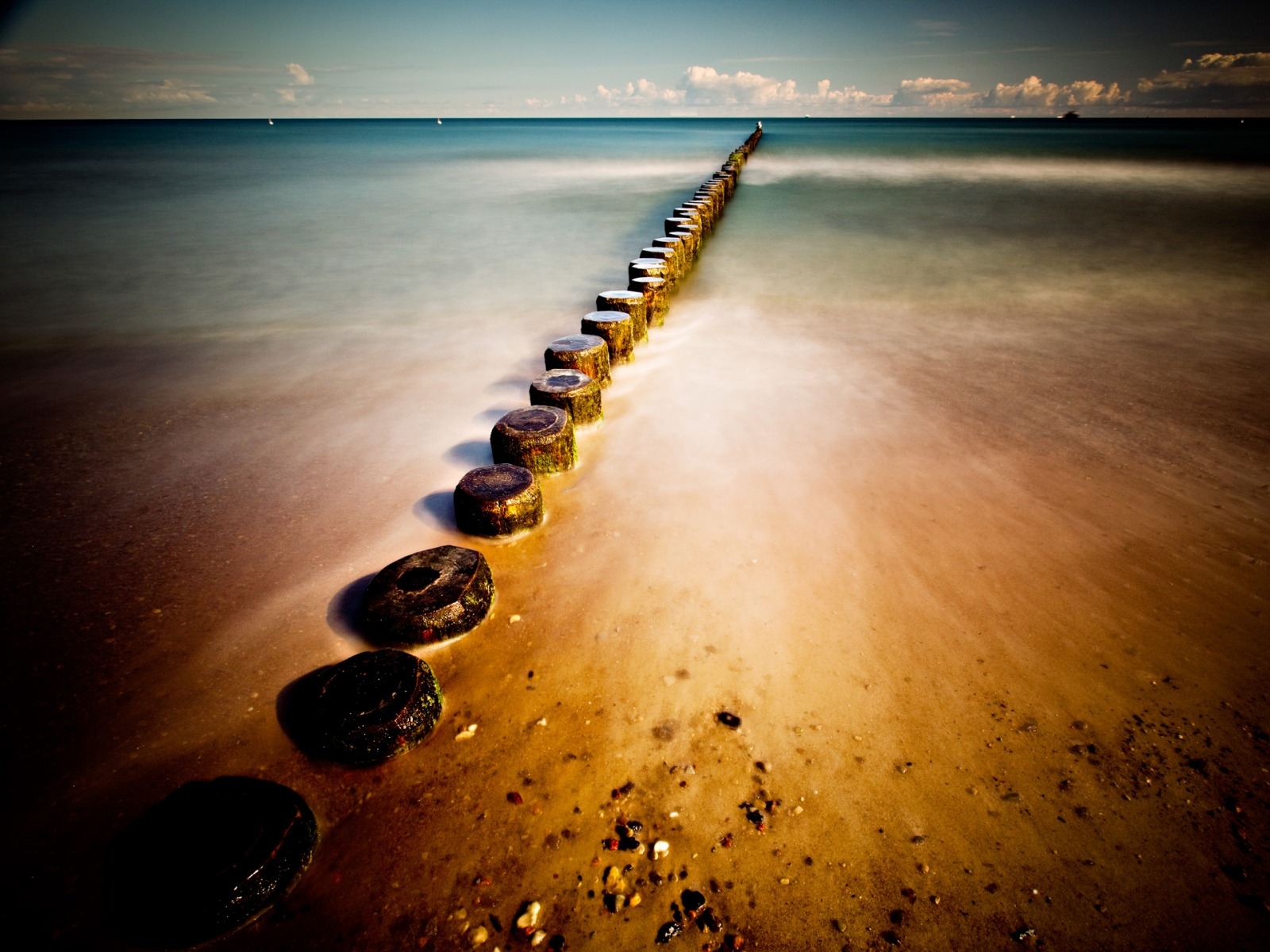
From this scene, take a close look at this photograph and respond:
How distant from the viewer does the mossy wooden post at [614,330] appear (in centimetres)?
559

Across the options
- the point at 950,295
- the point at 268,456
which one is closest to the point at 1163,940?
the point at 268,456

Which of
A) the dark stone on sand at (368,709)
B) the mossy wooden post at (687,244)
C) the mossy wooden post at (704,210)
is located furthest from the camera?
the mossy wooden post at (704,210)

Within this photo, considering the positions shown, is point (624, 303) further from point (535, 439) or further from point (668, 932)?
point (668, 932)

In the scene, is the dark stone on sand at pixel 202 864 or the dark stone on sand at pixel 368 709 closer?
the dark stone on sand at pixel 202 864

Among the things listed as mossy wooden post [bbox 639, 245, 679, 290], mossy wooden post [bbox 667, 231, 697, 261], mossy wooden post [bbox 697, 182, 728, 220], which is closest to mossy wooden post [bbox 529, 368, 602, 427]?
mossy wooden post [bbox 639, 245, 679, 290]

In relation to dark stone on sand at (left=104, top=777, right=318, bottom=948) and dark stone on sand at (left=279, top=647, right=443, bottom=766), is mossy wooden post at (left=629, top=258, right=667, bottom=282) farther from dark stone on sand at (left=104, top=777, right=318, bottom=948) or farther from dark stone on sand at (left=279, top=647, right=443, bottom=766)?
dark stone on sand at (left=104, top=777, right=318, bottom=948)

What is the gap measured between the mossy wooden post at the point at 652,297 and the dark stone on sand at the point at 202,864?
20.0 feet

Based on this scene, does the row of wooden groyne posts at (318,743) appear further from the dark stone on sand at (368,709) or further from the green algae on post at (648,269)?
the green algae on post at (648,269)

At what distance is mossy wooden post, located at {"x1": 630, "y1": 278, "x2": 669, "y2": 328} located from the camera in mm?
6831

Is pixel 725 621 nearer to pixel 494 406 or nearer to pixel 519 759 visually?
pixel 519 759

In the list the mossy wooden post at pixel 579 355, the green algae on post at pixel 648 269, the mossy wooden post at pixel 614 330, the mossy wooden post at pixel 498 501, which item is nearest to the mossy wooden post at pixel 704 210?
the green algae on post at pixel 648 269

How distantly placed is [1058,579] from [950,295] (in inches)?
274

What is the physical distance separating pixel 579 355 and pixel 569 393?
57 centimetres

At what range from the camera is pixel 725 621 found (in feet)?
9.69
